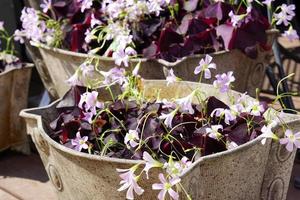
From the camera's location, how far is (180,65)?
5.73ft

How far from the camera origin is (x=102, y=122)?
150 cm

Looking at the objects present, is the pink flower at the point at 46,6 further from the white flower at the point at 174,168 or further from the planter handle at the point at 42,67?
the white flower at the point at 174,168

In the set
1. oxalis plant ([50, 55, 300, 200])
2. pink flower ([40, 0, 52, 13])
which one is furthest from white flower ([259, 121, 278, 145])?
pink flower ([40, 0, 52, 13])

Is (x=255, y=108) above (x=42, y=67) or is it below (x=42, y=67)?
above

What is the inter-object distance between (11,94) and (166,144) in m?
0.93

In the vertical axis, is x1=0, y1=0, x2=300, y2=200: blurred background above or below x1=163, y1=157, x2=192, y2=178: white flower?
below

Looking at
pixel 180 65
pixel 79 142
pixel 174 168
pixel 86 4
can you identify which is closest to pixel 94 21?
pixel 86 4

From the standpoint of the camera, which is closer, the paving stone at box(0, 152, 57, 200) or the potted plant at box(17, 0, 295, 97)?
the potted plant at box(17, 0, 295, 97)

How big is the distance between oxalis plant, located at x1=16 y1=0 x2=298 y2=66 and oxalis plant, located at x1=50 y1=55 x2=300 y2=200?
20 centimetres

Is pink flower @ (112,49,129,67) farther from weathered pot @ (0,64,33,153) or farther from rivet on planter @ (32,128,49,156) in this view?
weathered pot @ (0,64,33,153)

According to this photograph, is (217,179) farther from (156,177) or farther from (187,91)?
(187,91)

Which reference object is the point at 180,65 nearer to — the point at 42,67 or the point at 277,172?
the point at 277,172

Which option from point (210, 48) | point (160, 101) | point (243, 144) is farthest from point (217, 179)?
point (210, 48)

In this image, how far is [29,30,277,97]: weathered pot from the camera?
1.77m
